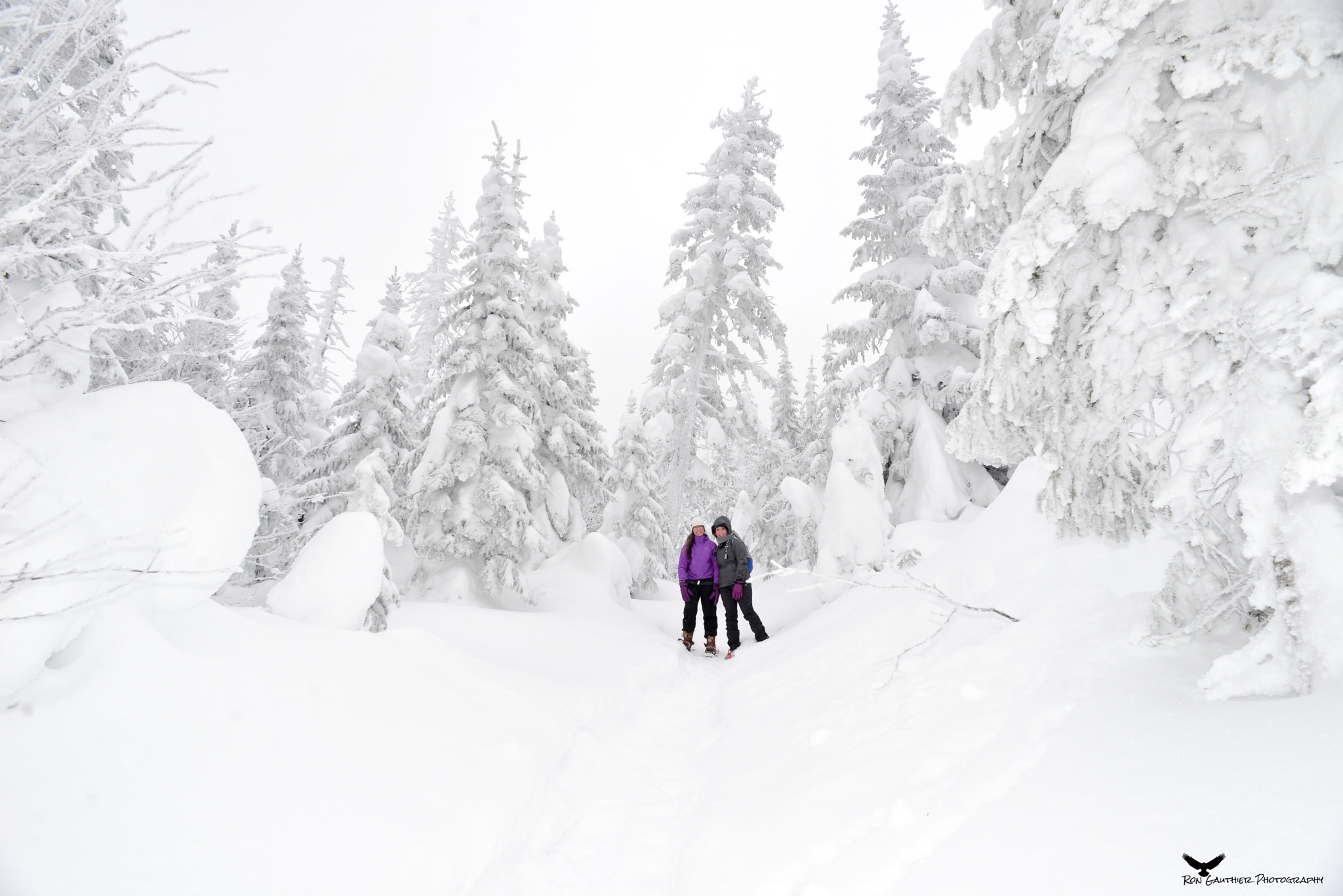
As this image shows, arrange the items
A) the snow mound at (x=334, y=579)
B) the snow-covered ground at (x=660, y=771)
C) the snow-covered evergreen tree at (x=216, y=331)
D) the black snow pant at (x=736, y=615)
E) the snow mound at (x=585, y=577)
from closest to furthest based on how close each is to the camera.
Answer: the snow-covered ground at (x=660, y=771) → the snow-covered evergreen tree at (x=216, y=331) → the snow mound at (x=334, y=579) → the black snow pant at (x=736, y=615) → the snow mound at (x=585, y=577)

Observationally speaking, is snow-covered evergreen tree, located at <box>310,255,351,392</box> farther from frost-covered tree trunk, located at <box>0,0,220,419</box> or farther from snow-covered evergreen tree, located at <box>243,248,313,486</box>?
frost-covered tree trunk, located at <box>0,0,220,419</box>

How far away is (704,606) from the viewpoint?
383 inches

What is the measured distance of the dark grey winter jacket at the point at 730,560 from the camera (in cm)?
940

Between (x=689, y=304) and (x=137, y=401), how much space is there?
14876mm

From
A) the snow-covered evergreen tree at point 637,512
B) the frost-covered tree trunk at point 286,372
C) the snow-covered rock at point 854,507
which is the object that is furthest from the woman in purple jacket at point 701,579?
the frost-covered tree trunk at point 286,372

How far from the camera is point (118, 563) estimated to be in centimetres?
298

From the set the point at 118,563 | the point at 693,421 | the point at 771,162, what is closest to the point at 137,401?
the point at 118,563

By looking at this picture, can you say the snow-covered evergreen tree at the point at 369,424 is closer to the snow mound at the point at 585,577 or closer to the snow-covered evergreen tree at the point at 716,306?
the snow mound at the point at 585,577

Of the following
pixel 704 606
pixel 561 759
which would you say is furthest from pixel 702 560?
pixel 561 759

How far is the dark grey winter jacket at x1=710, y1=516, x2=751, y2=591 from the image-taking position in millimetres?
9398

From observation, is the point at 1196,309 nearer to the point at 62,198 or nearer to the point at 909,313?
the point at 62,198

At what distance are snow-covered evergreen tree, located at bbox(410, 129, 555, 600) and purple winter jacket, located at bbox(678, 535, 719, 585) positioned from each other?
406 cm

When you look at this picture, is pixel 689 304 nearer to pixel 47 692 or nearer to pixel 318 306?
pixel 47 692

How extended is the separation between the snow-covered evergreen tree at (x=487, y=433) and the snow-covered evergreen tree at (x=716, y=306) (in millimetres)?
5148
